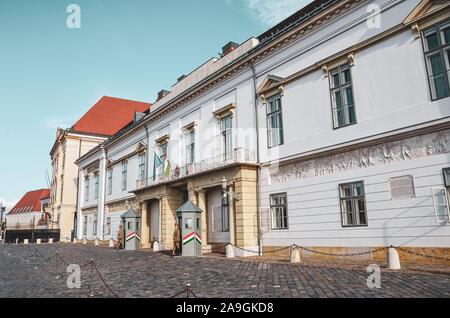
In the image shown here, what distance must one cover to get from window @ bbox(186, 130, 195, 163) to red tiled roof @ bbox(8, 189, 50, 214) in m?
82.6

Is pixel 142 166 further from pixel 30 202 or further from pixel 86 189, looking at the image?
pixel 30 202

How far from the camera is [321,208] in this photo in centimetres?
1569

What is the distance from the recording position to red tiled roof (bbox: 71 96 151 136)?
173 ft

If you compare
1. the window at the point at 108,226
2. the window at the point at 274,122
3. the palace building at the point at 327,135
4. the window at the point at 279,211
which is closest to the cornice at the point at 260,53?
the palace building at the point at 327,135

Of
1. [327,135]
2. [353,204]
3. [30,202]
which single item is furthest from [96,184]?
[30,202]

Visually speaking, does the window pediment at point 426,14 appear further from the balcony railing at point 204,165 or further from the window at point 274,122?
the balcony railing at point 204,165

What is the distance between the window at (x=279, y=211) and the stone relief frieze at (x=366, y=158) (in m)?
0.82

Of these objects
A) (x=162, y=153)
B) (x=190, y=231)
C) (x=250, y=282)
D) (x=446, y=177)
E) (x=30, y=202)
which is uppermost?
(x=30, y=202)

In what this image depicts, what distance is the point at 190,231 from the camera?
19125mm

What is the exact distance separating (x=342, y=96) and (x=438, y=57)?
156 inches

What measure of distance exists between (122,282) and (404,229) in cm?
975

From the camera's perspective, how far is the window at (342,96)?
15148 mm
